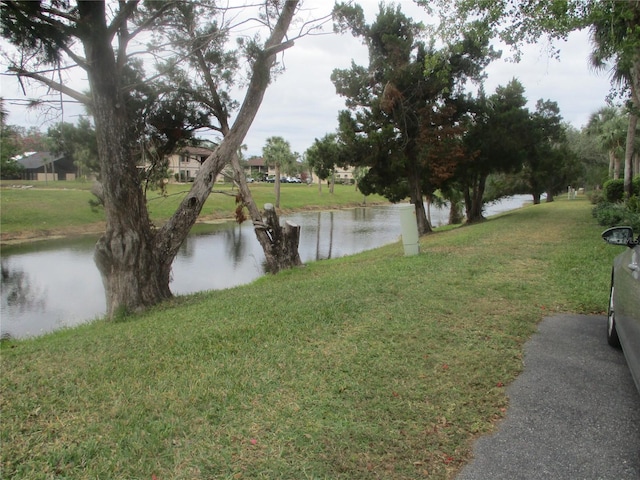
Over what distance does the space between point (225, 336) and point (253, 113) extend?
645 cm

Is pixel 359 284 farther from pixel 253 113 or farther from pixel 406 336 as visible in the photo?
pixel 253 113

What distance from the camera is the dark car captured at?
3.13 meters

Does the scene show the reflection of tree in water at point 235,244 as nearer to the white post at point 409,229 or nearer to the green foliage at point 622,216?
the white post at point 409,229

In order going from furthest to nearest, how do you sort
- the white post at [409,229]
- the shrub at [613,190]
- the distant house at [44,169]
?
the distant house at [44,169] → the shrub at [613,190] → the white post at [409,229]

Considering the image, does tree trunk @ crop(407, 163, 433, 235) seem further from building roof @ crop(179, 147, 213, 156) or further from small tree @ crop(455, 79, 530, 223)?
building roof @ crop(179, 147, 213, 156)

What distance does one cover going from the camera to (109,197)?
820cm

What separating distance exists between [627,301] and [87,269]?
20.0 meters

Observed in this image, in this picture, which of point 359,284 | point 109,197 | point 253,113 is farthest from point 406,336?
point 253,113

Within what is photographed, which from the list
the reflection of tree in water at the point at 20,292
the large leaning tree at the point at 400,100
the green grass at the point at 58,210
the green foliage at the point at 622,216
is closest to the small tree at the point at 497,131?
the large leaning tree at the point at 400,100

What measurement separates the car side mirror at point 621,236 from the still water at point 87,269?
10.4m

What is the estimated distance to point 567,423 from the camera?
3.19 m

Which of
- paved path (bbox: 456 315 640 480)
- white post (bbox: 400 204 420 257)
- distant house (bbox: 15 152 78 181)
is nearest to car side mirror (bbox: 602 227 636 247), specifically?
paved path (bbox: 456 315 640 480)

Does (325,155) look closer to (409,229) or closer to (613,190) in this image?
(409,229)

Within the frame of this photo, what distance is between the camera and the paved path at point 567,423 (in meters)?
2.71
